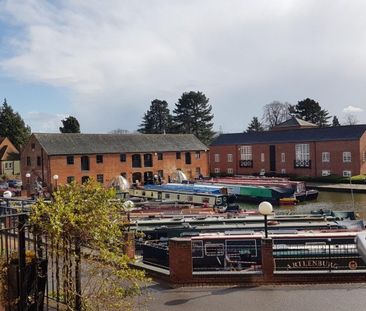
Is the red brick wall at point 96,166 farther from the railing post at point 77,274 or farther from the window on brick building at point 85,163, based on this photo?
the railing post at point 77,274

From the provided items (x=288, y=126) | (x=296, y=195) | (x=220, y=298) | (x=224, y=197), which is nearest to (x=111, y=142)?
(x=224, y=197)

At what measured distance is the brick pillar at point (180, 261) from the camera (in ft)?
39.0

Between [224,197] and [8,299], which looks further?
[224,197]

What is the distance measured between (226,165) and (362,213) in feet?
104

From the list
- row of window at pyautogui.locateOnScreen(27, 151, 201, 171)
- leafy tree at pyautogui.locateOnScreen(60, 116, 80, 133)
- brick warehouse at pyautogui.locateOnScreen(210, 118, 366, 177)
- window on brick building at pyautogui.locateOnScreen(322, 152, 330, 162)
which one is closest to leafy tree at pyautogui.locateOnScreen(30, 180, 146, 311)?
row of window at pyautogui.locateOnScreen(27, 151, 201, 171)

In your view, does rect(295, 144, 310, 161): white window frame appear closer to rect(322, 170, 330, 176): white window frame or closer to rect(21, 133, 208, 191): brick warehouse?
rect(322, 170, 330, 176): white window frame

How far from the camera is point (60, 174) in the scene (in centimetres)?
4441

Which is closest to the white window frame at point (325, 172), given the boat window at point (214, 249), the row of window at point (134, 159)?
the row of window at point (134, 159)

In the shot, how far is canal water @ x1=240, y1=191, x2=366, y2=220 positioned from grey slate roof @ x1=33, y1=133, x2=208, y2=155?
16.7 meters

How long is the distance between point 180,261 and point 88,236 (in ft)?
20.2

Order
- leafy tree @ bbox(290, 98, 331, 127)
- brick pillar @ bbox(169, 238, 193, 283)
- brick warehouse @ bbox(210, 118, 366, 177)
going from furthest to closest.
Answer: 1. leafy tree @ bbox(290, 98, 331, 127)
2. brick warehouse @ bbox(210, 118, 366, 177)
3. brick pillar @ bbox(169, 238, 193, 283)

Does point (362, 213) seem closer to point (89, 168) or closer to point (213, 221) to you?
point (213, 221)

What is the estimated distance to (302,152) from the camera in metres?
54.3

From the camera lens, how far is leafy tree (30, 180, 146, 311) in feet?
19.9
